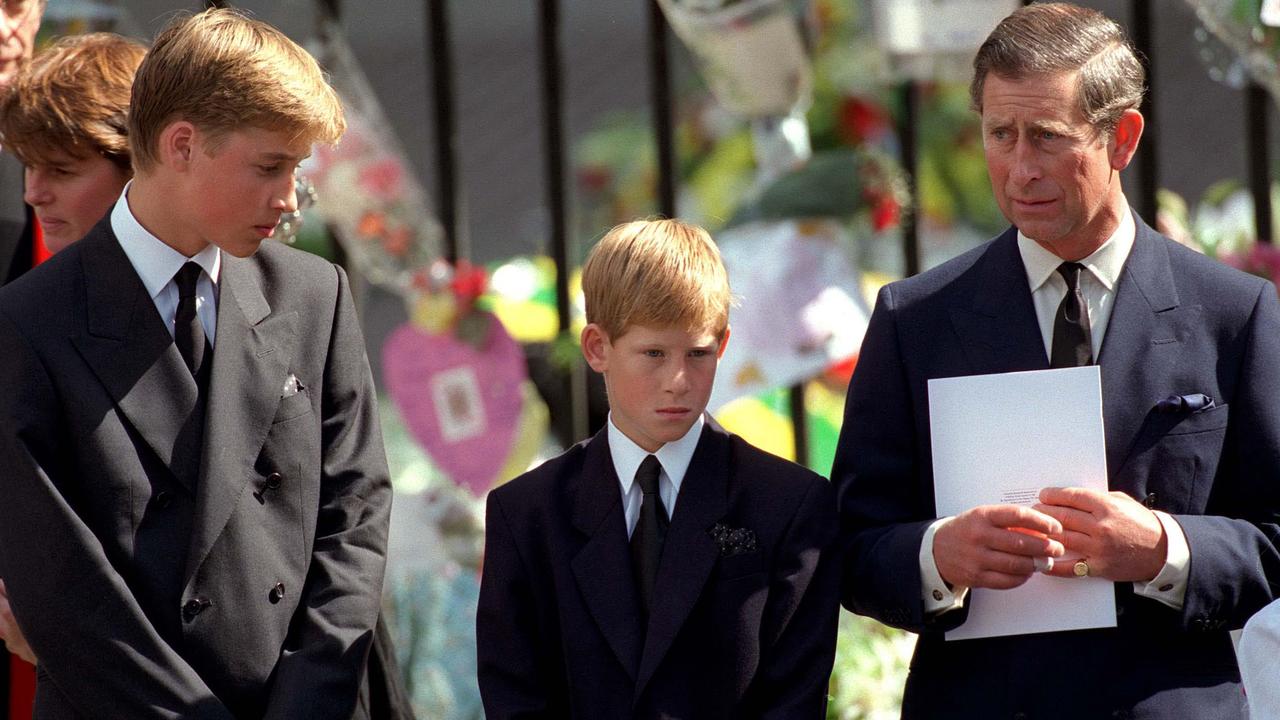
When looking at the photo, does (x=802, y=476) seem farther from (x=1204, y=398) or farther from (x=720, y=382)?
(x=720, y=382)

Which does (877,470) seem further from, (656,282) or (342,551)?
(342,551)

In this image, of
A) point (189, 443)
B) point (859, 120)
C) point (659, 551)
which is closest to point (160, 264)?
point (189, 443)

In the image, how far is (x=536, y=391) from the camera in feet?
14.4

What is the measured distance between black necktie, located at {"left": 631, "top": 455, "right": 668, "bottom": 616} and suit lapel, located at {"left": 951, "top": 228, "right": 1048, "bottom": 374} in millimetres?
471

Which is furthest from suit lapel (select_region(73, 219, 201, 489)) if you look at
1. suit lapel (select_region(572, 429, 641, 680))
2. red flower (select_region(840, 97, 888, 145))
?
red flower (select_region(840, 97, 888, 145))

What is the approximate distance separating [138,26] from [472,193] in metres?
4.54

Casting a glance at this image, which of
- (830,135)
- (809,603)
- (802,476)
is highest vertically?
(830,135)

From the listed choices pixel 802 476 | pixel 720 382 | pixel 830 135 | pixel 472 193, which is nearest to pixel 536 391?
pixel 720 382

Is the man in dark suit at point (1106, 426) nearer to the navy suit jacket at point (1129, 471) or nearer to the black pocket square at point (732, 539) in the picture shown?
the navy suit jacket at point (1129, 471)

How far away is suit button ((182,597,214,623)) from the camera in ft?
6.79

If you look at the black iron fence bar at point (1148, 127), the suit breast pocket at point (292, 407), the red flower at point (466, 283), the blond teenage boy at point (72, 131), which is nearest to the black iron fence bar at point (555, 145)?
the red flower at point (466, 283)

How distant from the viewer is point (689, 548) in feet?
7.11

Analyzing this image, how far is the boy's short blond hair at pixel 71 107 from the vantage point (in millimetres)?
2400

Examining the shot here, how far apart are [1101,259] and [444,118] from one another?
227 centimetres
